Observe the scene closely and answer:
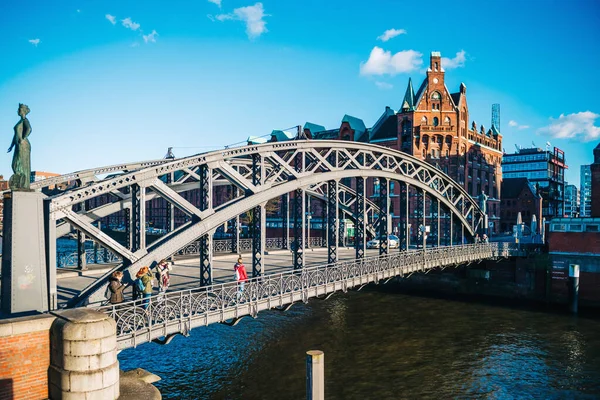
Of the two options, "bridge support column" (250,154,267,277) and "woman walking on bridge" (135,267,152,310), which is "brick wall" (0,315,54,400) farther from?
"bridge support column" (250,154,267,277)

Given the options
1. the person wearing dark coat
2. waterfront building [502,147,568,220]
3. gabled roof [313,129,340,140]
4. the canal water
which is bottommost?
the canal water

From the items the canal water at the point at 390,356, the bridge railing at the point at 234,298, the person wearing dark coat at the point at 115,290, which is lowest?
the canal water at the point at 390,356

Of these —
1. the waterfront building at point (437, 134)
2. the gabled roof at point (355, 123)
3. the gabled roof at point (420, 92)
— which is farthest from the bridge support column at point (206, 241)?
the gabled roof at point (355, 123)

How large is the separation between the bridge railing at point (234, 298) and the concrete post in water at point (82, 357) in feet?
4.63

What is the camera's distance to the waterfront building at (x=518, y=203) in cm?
7419

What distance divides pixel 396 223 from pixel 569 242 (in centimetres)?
2957

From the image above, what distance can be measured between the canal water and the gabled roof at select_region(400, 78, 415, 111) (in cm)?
3629

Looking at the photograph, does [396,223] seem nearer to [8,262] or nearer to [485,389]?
[485,389]

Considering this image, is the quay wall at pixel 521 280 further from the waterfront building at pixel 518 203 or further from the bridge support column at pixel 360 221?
the waterfront building at pixel 518 203

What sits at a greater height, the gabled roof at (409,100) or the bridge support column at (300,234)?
the gabled roof at (409,100)

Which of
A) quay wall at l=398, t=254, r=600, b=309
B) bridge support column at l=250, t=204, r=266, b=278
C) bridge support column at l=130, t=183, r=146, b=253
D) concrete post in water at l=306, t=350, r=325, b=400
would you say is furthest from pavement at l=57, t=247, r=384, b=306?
quay wall at l=398, t=254, r=600, b=309

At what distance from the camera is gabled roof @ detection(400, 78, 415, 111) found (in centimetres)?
6200

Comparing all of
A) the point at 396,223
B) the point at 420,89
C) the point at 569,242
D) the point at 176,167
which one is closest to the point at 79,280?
the point at 176,167

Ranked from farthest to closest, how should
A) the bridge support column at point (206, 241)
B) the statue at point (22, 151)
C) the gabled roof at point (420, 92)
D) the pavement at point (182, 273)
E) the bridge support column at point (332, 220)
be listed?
the gabled roof at point (420, 92) < the bridge support column at point (332, 220) < the pavement at point (182, 273) < the bridge support column at point (206, 241) < the statue at point (22, 151)
